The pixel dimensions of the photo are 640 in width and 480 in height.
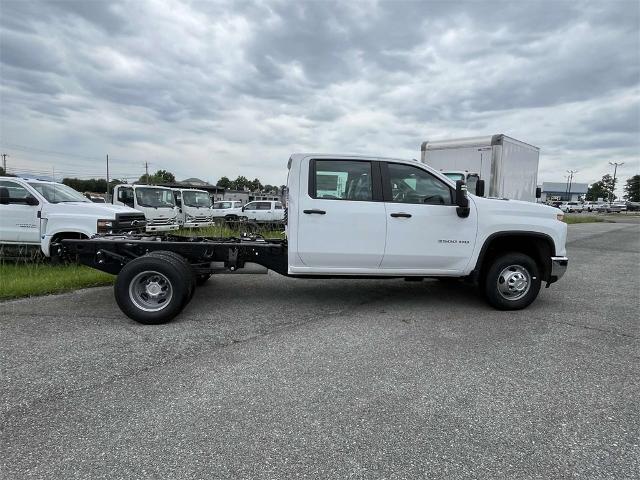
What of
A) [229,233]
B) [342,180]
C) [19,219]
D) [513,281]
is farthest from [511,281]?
[19,219]

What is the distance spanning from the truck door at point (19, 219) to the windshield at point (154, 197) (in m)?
7.69

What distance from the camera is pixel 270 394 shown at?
315 cm

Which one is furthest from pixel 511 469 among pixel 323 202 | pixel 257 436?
pixel 323 202

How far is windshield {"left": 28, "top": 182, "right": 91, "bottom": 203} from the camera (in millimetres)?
8453

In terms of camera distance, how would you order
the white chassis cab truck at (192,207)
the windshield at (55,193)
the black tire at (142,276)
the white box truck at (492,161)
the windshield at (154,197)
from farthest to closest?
the white chassis cab truck at (192,207) < the windshield at (154,197) < the white box truck at (492,161) < the windshield at (55,193) < the black tire at (142,276)

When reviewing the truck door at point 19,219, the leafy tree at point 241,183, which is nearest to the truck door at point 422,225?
the truck door at point 19,219

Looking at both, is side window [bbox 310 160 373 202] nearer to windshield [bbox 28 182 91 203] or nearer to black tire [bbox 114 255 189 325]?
black tire [bbox 114 255 189 325]

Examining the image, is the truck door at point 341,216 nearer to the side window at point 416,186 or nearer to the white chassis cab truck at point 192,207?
the side window at point 416,186

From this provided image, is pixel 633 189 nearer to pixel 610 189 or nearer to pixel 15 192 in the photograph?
pixel 610 189

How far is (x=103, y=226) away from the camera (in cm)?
767

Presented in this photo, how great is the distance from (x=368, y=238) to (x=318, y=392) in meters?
2.31

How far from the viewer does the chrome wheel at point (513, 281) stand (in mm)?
5449

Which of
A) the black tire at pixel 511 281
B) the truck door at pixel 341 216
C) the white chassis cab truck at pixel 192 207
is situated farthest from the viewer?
the white chassis cab truck at pixel 192 207

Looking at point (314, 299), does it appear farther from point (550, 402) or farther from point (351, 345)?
point (550, 402)
